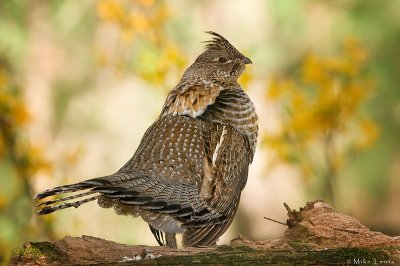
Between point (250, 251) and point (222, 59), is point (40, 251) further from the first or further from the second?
point (222, 59)

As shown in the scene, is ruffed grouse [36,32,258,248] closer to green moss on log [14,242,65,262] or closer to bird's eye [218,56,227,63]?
bird's eye [218,56,227,63]

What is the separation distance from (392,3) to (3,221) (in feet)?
24.2

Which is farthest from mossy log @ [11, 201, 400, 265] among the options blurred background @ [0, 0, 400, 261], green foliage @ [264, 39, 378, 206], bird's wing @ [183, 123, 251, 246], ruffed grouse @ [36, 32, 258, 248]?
blurred background @ [0, 0, 400, 261]

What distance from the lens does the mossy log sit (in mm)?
4277

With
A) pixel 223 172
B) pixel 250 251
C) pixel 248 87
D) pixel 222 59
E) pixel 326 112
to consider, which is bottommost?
pixel 250 251

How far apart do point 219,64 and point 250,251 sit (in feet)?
8.17

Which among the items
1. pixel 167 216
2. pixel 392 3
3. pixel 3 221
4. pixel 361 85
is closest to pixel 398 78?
pixel 392 3

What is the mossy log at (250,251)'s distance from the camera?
14.0 feet

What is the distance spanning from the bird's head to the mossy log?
7.06 feet

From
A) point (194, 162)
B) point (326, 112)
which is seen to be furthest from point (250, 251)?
point (326, 112)

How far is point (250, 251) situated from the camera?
173 inches

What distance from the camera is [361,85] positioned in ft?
25.2

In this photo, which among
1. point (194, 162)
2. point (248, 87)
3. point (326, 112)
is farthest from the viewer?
point (248, 87)

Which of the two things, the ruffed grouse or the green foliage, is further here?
the green foliage
